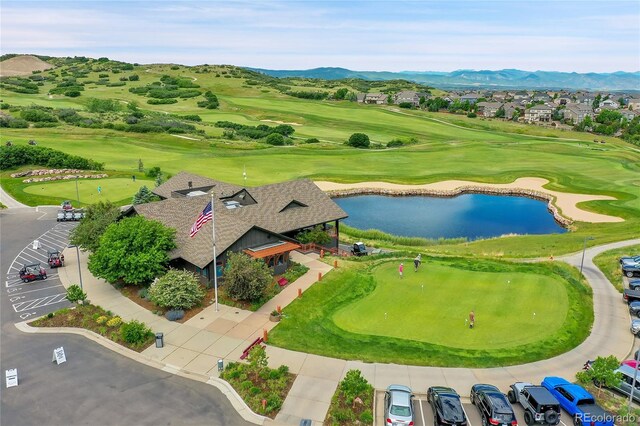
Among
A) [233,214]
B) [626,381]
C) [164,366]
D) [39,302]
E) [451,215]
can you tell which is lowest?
[451,215]

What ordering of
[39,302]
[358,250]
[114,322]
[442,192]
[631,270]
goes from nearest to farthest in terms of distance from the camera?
[114,322] → [39,302] → [631,270] → [358,250] → [442,192]

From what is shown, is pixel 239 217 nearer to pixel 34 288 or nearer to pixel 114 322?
pixel 114 322

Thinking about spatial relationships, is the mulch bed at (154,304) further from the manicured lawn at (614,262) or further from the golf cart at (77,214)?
the manicured lawn at (614,262)

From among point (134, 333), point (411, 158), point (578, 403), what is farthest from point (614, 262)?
point (411, 158)

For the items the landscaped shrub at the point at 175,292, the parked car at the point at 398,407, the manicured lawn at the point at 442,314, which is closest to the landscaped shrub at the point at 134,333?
the landscaped shrub at the point at 175,292

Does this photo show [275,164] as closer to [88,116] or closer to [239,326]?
[239,326]

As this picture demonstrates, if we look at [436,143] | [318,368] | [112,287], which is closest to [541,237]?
[318,368]
